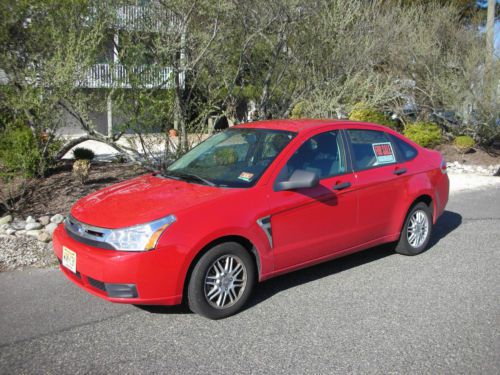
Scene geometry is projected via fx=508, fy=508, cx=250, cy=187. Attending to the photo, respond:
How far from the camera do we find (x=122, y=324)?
4.07m

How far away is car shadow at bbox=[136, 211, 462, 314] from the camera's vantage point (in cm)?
438

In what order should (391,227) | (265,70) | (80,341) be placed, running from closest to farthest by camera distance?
(80,341)
(391,227)
(265,70)

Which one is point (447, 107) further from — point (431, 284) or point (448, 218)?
point (431, 284)

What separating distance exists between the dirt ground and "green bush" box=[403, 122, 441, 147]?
818 centimetres

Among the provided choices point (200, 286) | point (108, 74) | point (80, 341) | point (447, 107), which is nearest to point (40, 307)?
point (80, 341)

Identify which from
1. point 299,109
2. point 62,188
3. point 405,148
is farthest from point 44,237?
point 299,109

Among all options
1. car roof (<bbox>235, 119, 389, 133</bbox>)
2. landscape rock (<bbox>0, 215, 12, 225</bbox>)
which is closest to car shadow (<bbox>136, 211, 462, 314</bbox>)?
car roof (<bbox>235, 119, 389, 133</bbox>)

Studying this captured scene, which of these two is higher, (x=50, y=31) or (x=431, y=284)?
(x=50, y=31)

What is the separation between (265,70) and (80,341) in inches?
299

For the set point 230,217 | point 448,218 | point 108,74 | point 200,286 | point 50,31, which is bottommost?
point 448,218

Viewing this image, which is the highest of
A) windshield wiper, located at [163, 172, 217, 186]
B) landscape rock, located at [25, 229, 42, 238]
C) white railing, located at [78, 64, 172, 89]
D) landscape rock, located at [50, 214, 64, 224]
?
white railing, located at [78, 64, 172, 89]

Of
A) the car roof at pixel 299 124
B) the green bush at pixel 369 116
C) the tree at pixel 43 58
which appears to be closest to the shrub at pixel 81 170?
the tree at pixel 43 58

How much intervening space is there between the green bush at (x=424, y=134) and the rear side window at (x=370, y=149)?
915cm

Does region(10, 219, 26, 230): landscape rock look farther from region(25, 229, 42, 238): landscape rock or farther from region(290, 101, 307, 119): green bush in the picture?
region(290, 101, 307, 119): green bush
